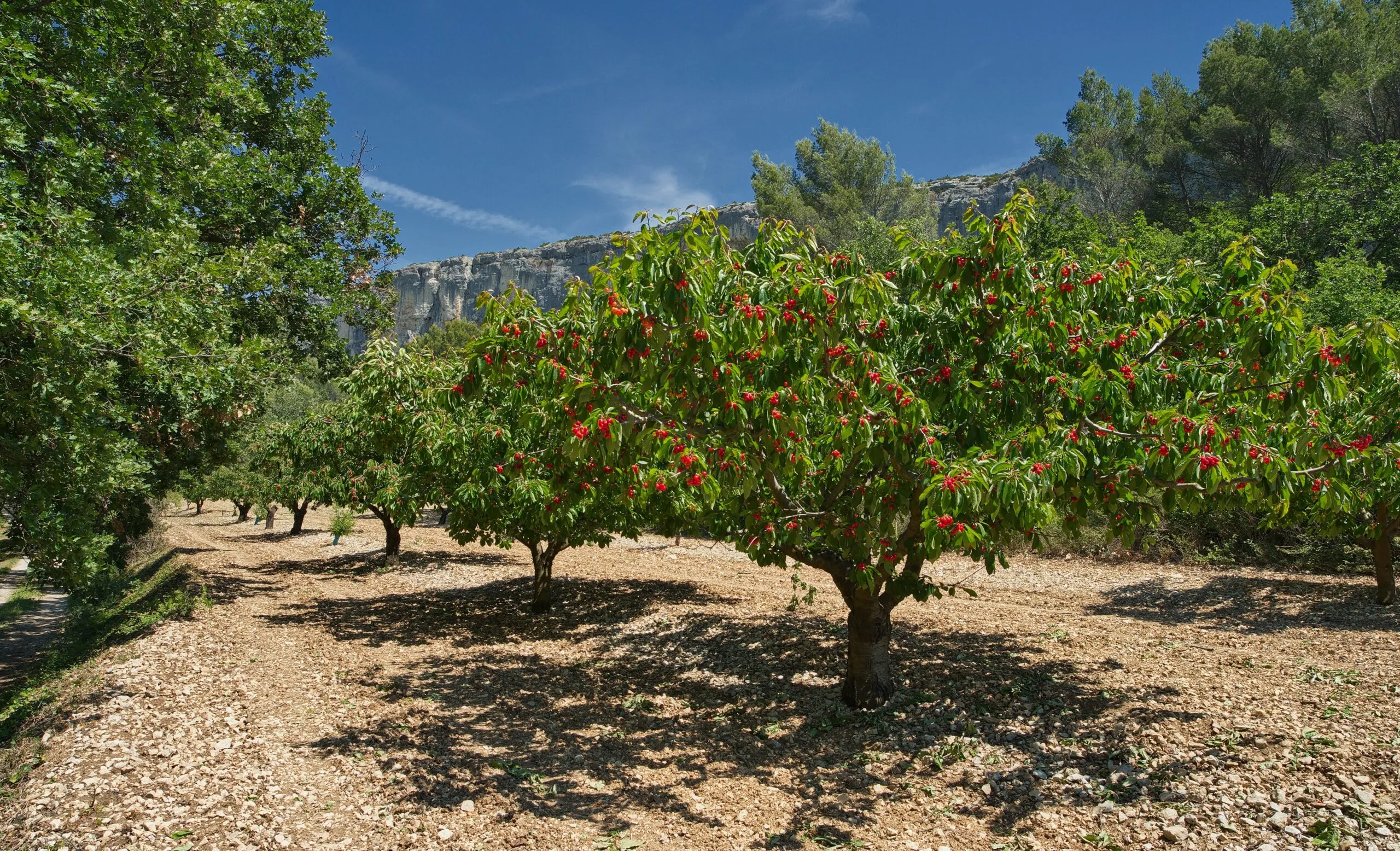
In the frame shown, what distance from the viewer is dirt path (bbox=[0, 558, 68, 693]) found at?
14.0 m

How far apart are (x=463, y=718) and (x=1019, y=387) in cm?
682

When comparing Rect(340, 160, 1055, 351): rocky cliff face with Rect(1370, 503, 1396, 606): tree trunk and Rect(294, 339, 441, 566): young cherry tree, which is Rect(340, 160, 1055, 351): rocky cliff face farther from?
Rect(1370, 503, 1396, 606): tree trunk

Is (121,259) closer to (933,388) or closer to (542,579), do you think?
(542,579)

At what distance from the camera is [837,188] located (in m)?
37.9

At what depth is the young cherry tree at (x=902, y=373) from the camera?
5.10 meters

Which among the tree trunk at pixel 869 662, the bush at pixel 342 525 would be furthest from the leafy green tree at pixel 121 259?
the bush at pixel 342 525

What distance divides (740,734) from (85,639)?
14.6 metres

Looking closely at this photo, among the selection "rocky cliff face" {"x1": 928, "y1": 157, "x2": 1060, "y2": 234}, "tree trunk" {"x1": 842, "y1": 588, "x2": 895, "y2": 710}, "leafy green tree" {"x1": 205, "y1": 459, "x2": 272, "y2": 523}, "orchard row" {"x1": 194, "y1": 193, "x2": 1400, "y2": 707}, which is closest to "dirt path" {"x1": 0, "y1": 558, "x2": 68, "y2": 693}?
"leafy green tree" {"x1": 205, "y1": 459, "x2": 272, "y2": 523}

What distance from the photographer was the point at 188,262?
29.6 feet

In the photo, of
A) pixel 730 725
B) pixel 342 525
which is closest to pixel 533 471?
pixel 730 725

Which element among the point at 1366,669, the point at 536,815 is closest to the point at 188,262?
the point at 536,815

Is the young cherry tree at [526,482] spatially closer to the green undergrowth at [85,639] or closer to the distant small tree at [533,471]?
the distant small tree at [533,471]

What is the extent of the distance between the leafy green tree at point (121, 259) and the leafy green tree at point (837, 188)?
27.3 metres

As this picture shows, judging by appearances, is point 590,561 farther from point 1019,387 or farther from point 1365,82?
point 1365,82
